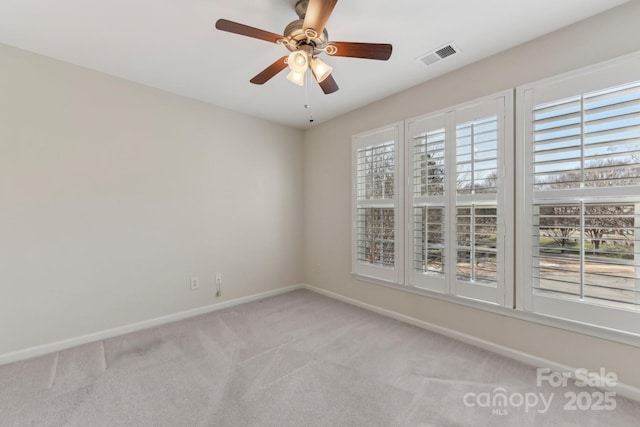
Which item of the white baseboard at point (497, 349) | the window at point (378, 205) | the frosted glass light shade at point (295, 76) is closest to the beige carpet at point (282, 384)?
the white baseboard at point (497, 349)

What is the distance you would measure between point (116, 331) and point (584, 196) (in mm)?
4085

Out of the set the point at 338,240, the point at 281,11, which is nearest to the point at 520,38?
the point at 281,11

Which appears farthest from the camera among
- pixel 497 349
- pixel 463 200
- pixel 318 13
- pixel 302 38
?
pixel 463 200

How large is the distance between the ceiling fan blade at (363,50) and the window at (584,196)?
1281mm

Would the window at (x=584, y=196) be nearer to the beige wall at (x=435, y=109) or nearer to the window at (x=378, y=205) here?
the beige wall at (x=435, y=109)

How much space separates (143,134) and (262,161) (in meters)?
1.43

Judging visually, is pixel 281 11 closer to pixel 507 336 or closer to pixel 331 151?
pixel 331 151

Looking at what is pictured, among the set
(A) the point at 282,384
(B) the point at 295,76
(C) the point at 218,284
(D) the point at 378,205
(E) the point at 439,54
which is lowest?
(A) the point at 282,384

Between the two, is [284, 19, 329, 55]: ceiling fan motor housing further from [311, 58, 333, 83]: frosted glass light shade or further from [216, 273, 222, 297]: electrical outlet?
[216, 273, 222, 297]: electrical outlet

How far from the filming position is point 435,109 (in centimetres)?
265

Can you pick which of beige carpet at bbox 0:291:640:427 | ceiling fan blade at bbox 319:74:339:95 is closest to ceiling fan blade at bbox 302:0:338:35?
ceiling fan blade at bbox 319:74:339:95

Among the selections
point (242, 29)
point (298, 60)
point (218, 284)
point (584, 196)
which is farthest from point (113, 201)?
point (584, 196)

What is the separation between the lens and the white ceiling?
1.75 metres

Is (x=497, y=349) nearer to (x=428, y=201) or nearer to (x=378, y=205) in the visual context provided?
(x=428, y=201)
